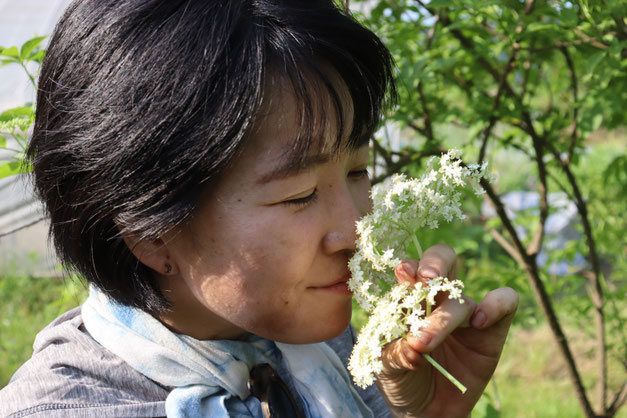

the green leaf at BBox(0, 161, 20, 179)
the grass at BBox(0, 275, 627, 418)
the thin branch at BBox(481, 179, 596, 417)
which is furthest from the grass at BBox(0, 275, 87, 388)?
the thin branch at BBox(481, 179, 596, 417)

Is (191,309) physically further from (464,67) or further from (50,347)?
(464,67)

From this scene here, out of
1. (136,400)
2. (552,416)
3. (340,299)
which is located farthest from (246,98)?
(552,416)

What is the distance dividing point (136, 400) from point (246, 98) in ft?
2.22

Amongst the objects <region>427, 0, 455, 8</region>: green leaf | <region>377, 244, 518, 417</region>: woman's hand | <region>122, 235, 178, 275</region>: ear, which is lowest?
<region>377, 244, 518, 417</region>: woman's hand

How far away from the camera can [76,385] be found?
1300mm

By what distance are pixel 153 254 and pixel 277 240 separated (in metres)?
0.29

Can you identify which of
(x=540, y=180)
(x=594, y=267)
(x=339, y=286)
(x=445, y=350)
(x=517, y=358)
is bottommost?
(x=517, y=358)

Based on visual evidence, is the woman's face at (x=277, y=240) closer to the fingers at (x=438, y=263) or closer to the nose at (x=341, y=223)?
the nose at (x=341, y=223)

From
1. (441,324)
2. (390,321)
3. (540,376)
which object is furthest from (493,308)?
(540,376)

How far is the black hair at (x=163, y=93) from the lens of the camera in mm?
1146

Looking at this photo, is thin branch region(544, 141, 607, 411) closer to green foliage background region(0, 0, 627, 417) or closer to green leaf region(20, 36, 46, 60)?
green foliage background region(0, 0, 627, 417)

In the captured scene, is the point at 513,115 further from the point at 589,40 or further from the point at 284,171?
the point at 284,171

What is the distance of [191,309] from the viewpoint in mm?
1412

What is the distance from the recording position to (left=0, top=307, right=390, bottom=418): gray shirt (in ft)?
4.15
